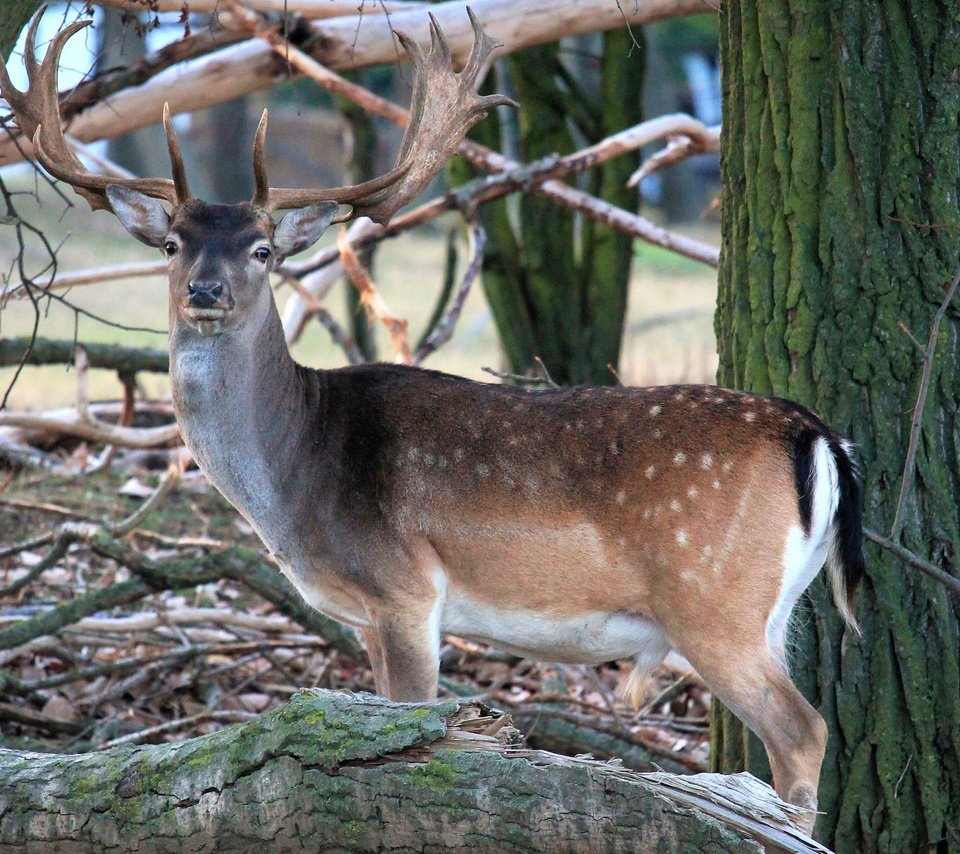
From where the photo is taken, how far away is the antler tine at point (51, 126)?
17.4ft

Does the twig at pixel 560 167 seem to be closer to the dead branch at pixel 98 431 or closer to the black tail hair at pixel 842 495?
the dead branch at pixel 98 431

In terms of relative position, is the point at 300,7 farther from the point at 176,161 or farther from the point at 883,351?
the point at 883,351

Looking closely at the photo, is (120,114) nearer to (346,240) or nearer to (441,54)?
(346,240)

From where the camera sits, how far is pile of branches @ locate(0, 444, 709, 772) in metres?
5.93

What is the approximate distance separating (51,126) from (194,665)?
2.73m

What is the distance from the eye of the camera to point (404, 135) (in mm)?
5539

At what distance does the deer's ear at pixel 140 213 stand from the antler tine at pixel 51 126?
0.18ft

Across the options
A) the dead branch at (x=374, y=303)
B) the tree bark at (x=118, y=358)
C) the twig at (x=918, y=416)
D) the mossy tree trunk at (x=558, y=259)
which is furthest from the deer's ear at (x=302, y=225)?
the mossy tree trunk at (x=558, y=259)

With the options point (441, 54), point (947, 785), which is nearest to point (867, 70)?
point (441, 54)

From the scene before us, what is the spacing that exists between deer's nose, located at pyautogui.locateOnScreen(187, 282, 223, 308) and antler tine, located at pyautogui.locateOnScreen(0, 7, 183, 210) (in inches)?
23.3

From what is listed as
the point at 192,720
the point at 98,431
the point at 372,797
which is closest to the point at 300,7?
the point at 98,431

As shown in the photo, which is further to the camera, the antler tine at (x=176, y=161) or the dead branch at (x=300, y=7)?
the dead branch at (x=300, y=7)

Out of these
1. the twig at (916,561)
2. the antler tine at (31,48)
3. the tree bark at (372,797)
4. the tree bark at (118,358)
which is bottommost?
the tree bark at (372,797)

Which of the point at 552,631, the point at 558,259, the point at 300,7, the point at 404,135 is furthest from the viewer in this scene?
the point at 558,259
